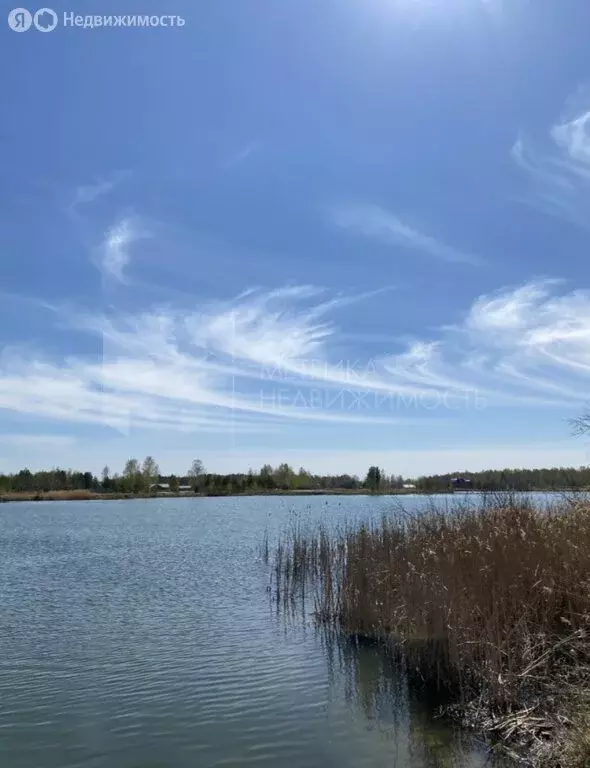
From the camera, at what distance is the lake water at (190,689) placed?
18.6ft

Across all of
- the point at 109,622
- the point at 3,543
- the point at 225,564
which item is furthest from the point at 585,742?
the point at 3,543

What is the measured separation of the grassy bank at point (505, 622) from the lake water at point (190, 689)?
0.43m

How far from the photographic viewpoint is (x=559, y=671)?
6.01m

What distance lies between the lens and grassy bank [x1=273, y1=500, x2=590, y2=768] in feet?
17.5

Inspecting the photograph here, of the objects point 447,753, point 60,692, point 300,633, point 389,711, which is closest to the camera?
point 447,753

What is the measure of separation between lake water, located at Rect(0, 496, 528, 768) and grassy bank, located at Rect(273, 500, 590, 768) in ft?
1.41

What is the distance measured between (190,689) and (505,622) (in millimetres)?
3801

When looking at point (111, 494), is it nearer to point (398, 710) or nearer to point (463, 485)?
point (463, 485)

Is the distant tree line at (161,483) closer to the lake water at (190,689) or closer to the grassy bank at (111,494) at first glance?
the grassy bank at (111,494)

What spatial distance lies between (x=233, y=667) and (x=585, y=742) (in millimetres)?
5127

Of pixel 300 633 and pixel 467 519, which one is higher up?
pixel 467 519

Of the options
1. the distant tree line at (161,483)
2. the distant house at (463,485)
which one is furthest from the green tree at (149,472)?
the distant house at (463,485)

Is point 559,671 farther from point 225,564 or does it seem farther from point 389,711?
point 225,564

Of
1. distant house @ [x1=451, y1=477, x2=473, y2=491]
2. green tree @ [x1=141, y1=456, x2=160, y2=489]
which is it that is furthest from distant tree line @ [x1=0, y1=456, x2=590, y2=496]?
distant house @ [x1=451, y1=477, x2=473, y2=491]
